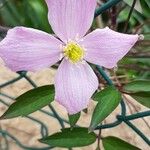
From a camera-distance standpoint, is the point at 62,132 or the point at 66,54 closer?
the point at 66,54

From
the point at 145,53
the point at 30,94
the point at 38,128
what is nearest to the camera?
the point at 30,94

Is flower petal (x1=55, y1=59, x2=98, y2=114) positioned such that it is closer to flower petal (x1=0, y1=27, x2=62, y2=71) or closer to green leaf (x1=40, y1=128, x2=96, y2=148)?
flower petal (x1=0, y1=27, x2=62, y2=71)

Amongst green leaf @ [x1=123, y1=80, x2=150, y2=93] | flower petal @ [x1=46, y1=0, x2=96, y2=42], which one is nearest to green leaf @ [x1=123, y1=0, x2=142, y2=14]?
green leaf @ [x1=123, y1=80, x2=150, y2=93]

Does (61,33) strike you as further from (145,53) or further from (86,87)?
(145,53)

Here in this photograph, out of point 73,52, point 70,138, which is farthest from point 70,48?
point 70,138

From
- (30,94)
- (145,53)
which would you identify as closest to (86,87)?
(30,94)

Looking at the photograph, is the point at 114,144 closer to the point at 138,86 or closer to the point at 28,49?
the point at 138,86
